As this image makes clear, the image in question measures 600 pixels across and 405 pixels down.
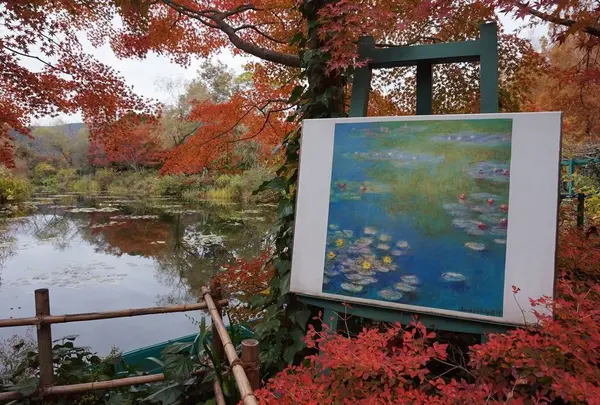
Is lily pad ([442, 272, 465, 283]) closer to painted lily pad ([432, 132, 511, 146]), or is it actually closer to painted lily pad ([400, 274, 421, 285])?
painted lily pad ([400, 274, 421, 285])

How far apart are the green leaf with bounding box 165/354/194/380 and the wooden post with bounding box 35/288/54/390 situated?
24.7 inches

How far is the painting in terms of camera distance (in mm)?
1255

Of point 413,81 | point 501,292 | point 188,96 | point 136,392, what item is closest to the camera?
point 501,292

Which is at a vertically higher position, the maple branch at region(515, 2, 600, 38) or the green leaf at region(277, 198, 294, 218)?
the maple branch at region(515, 2, 600, 38)

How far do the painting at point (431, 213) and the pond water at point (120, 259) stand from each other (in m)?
1.80

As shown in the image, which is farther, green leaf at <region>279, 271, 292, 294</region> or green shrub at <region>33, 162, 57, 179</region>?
green shrub at <region>33, 162, 57, 179</region>

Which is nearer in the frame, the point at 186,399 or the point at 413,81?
the point at 186,399

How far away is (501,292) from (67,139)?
24.9 meters

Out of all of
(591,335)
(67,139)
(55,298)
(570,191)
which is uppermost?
(67,139)

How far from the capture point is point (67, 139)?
70.6 ft

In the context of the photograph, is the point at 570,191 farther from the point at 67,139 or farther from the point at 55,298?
the point at 67,139

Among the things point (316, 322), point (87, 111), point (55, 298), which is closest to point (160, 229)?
point (55, 298)

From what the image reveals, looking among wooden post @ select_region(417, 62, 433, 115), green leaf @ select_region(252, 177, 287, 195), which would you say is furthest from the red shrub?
wooden post @ select_region(417, 62, 433, 115)

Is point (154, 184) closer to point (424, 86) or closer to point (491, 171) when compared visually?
point (424, 86)
